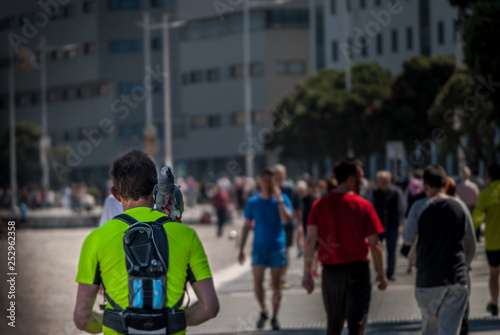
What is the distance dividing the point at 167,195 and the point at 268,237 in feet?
24.2

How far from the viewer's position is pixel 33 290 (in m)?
16.2

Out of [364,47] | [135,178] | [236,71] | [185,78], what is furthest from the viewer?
[185,78]

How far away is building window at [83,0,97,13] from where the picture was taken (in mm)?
89000

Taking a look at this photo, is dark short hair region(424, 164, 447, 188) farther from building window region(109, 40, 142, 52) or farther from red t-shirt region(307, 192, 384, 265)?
building window region(109, 40, 142, 52)

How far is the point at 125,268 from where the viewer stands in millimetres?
4188

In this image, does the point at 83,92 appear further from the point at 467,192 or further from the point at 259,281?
the point at 259,281

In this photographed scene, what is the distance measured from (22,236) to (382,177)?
71.0 feet

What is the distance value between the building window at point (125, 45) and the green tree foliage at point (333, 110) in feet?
90.8

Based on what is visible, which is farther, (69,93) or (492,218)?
(69,93)

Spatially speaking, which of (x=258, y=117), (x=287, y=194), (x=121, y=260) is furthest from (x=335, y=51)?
(x=121, y=260)

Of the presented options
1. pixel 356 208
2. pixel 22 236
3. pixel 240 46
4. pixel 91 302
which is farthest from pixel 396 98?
pixel 91 302

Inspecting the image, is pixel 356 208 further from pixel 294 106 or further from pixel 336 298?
pixel 294 106

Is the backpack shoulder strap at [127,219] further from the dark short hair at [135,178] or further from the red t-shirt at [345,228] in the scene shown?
the red t-shirt at [345,228]

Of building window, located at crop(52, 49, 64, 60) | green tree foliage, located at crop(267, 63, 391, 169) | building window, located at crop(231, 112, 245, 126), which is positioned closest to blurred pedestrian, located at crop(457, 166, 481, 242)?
green tree foliage, located at crop(267, 63, 391, 169)
